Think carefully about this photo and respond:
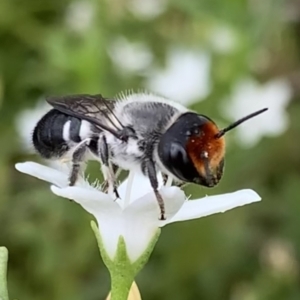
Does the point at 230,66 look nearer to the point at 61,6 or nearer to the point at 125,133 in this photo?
the point at 61,6

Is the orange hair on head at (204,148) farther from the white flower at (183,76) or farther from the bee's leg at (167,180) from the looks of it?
the white flower at (183,76)

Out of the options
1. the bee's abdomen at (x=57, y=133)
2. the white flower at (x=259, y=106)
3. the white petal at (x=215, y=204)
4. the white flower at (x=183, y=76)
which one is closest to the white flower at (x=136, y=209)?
the white petal at (x=215, y=204)

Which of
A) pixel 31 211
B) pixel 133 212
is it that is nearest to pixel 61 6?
pixel 31 211

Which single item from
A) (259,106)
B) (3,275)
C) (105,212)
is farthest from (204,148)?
(259,106)

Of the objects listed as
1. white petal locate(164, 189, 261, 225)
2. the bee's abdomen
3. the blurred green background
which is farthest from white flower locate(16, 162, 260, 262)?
the blurred green background

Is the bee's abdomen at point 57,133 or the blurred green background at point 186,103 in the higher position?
the bee's abdomen at point 57,133

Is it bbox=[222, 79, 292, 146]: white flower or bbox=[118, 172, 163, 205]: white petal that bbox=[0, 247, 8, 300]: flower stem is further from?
bbox=[222, 79, 292, 146]: white flower
